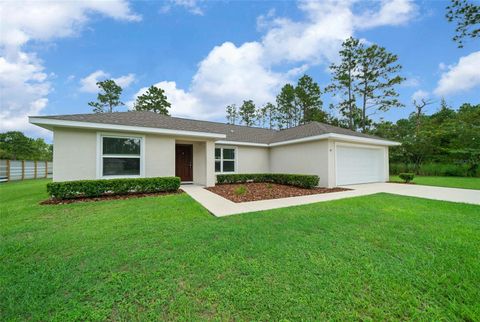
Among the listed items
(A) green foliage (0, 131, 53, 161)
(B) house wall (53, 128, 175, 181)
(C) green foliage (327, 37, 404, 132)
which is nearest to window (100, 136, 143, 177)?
(B) house wall (53, 128, 175, 181)

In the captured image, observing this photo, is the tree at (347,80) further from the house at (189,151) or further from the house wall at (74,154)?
the house wall at (74,154)

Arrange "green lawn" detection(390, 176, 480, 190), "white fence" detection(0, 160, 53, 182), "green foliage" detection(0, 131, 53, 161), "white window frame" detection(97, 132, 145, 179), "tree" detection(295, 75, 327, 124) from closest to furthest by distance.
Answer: "white window frame" detection(97, 132, 145, 179)
"green lawn" detection(390, 176, 480, 190)
"white fence" detection(0, 160, 53, 182)
"tree" detection(295, 75, 327, 124)
"green foliage" detection(0, 131, 53, 161)

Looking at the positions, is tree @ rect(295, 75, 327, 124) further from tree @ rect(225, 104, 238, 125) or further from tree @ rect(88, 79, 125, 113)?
tree @ rect(88, 79, 125, 113)

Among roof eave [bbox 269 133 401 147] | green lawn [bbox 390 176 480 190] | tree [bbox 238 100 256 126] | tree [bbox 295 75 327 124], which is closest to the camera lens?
roof eave [bbox 269 133 401 147]

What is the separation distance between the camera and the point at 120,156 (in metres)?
8.52

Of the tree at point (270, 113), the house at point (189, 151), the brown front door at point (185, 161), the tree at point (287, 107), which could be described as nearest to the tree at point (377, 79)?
the tree at point (287, 107)

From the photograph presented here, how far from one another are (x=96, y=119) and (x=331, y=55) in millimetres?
23603

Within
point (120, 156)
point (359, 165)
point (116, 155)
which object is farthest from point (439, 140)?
point (116, 155)

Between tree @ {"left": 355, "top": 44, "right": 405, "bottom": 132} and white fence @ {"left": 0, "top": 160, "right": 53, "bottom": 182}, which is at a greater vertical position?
tree @ {"left": 355, "top": 44, "right": 405, "bottom": 132}

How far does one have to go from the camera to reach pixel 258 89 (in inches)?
778

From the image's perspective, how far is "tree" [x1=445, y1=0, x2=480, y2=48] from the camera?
7702mm

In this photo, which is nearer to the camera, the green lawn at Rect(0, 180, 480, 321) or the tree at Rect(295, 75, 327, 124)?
the green lawn at Rect(0, 180, 480, 321)

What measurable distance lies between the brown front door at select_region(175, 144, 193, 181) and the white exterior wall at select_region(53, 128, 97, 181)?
4.75 meters

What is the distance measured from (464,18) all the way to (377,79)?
1377 centimetres
